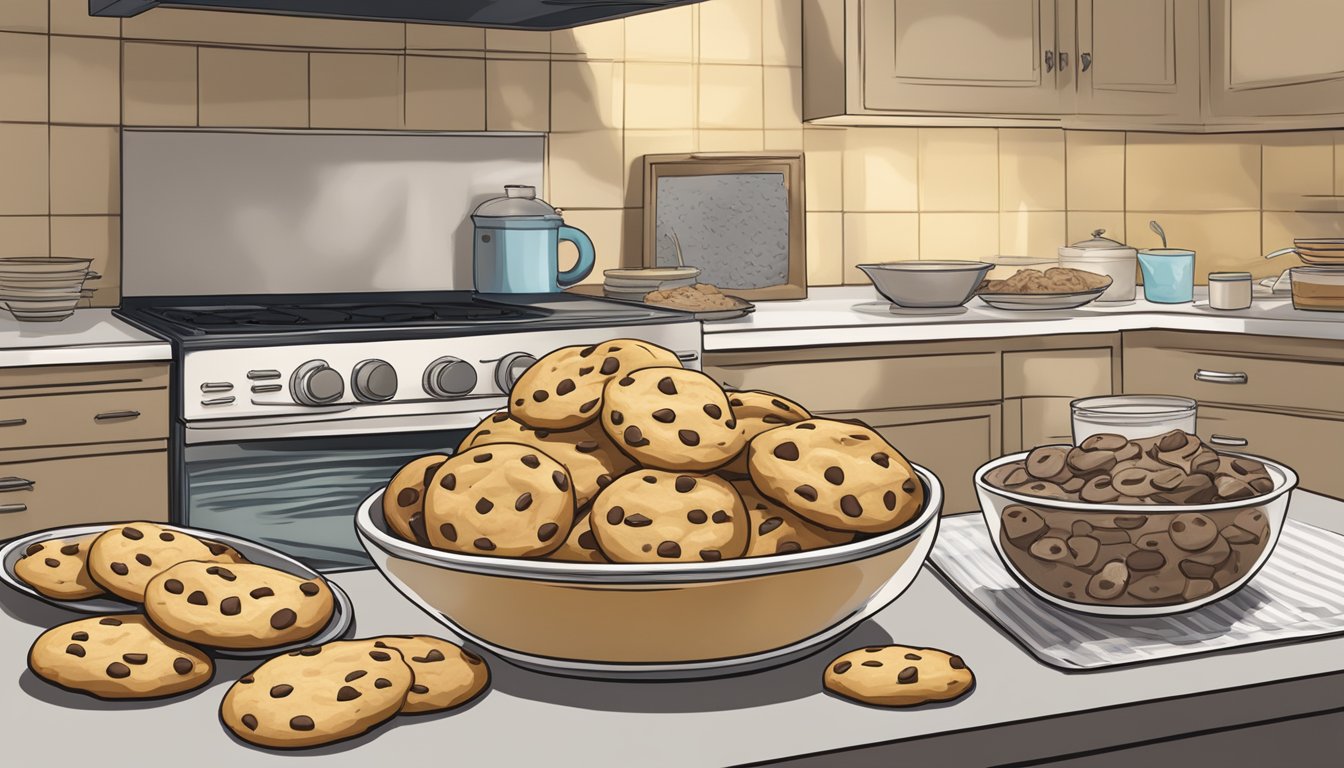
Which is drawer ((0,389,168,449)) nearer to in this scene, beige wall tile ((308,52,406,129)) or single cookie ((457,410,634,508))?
beige wall tile ((308,52,406,129))

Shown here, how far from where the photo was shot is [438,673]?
659 mm

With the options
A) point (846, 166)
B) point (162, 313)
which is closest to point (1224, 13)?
point (846, 166)

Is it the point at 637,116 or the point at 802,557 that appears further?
the point at 637,116

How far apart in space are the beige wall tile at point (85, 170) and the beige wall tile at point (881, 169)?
1.80m

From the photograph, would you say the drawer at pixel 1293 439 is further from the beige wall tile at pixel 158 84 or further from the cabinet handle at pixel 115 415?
the beige wall tile at pixel 158 84

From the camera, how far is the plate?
70 cm

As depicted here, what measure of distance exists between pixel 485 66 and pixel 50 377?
1.35 metres

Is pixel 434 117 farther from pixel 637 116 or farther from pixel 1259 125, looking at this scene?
pixel 1259 125

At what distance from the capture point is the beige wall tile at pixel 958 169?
3.47 m

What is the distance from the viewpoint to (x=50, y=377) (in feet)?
6.92

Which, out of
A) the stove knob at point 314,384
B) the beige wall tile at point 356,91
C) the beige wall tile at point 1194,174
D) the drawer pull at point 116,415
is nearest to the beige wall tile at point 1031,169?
the beige wall tile at point 1194,174

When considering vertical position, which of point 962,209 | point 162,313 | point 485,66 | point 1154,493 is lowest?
point 1154,493

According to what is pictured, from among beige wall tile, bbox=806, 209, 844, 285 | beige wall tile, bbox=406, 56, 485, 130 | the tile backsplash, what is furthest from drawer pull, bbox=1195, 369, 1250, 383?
beige wall tile, bbox=406, 56, 485, 130

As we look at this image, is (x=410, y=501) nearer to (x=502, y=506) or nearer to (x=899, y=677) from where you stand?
(x=502, y=506)
